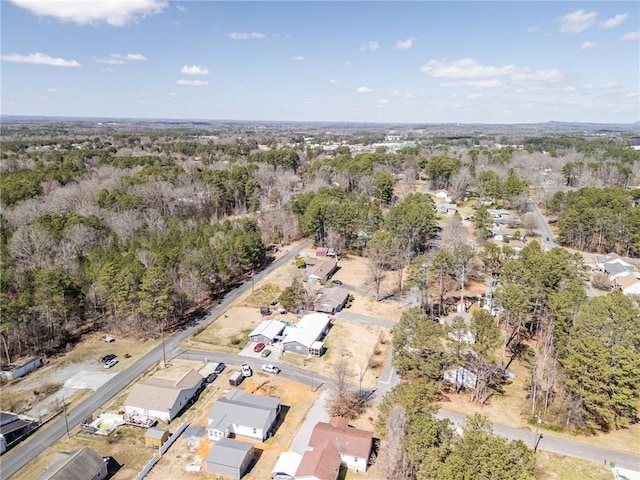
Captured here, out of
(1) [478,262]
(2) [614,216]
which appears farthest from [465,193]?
(1) [478,262]

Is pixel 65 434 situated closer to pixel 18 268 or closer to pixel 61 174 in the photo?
pixel 18 268

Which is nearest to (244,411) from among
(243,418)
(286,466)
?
(243,418)

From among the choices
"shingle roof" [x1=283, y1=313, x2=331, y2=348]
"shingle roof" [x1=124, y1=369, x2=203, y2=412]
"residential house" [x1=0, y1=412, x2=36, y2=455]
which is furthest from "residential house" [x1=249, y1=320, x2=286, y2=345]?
"residential house" [x1=0, y1=412, x2=36, y2=455]

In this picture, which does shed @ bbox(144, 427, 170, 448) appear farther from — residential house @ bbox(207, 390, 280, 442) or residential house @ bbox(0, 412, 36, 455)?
residential house @ bbox(0, 412, 36, 455)

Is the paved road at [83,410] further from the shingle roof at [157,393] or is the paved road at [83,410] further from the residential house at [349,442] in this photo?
the residential house at [349,442]

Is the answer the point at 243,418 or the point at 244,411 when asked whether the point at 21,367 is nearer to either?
the point at 244,411
